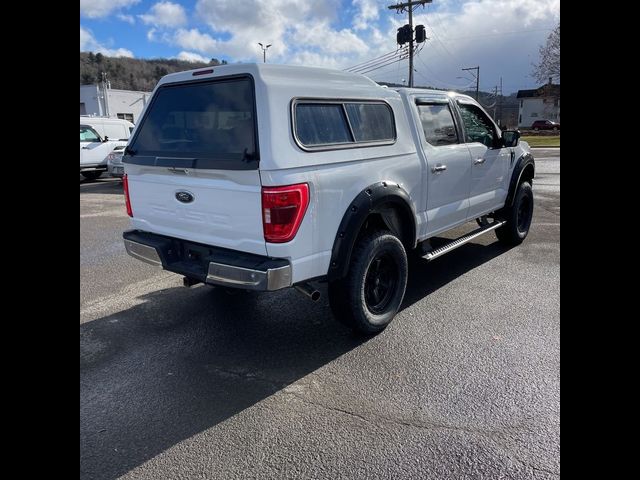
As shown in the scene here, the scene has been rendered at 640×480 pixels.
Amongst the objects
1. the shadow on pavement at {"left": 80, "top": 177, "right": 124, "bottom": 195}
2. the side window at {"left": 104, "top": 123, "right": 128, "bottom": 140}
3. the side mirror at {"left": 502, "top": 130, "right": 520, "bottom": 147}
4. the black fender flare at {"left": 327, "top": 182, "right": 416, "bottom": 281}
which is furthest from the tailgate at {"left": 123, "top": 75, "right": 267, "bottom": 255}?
the side window at {"left": 104, "top": 123, "right": 128, "bottom": 140}

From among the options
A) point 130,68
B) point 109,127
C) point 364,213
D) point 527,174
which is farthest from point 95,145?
point 130,68

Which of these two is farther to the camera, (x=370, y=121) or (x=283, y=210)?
(x=370, y=121)

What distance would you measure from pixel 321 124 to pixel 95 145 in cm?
1488

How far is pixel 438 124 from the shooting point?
16.1 feet

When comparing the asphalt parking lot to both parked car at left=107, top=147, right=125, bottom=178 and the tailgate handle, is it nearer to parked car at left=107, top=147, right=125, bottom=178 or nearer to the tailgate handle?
the tailgate handle

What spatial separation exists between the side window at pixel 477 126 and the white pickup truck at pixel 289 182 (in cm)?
84

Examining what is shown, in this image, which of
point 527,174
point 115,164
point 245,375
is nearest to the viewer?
point 245,375

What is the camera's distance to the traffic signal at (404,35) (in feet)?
88.5

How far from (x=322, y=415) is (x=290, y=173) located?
5.16 feet

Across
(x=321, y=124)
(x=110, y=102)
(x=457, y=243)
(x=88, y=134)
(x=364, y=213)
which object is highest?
(x=110, y=102)

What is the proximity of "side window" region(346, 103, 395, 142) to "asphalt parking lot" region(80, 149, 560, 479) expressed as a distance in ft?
5.54

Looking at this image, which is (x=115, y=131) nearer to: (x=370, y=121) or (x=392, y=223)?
(x=370, y=121)
